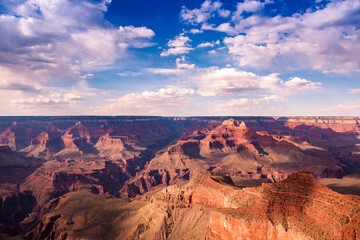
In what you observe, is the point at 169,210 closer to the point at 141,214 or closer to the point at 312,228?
the point at 141,214

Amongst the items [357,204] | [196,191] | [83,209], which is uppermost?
[357,204]

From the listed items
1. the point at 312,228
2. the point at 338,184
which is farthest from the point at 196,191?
the point at 338,184

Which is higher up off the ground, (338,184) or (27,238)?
(338,184)

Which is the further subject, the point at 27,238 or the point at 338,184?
the point at 338,184

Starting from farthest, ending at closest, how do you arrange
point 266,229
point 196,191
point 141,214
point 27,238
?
point 27,238
point 141,214
point 196,191
point 266,229

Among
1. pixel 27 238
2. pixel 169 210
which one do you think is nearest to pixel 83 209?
pixel 27 238

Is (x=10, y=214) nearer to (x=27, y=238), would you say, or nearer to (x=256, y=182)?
(x=27, y=238)

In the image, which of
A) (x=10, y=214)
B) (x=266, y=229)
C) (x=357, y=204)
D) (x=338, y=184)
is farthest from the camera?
(x=10, y=214)
